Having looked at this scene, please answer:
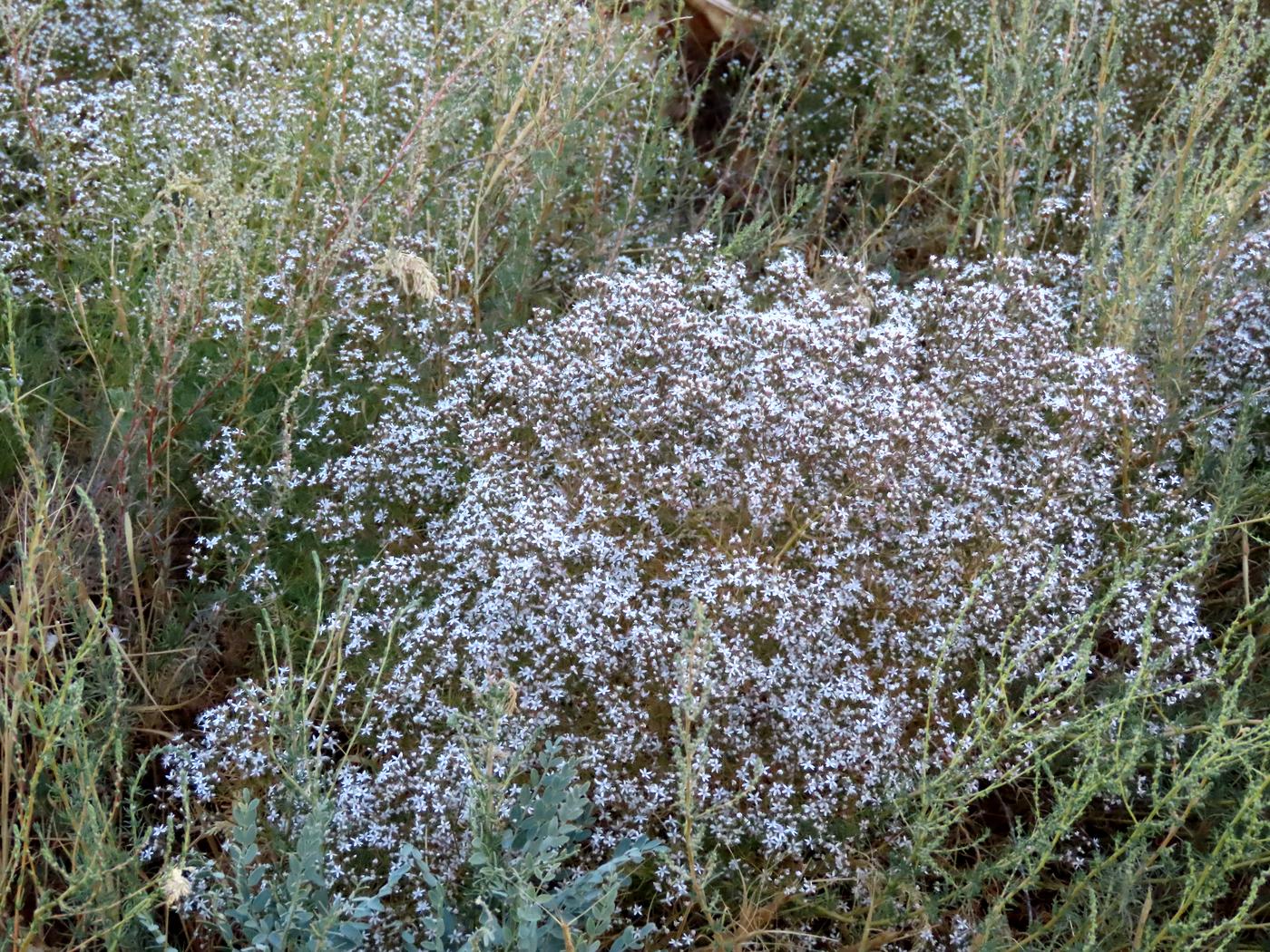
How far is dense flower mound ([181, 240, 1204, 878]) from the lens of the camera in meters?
2.65

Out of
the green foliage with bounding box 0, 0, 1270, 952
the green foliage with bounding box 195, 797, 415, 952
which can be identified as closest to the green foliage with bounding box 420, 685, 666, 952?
the green foliage with bounding box 0, 0, 1270, 952

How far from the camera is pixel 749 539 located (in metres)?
2.83

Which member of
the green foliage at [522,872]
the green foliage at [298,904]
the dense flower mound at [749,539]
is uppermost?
the dense flower mound at [749,539]

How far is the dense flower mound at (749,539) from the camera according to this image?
8.70 ft

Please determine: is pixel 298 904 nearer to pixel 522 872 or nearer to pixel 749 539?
pixel 522 872

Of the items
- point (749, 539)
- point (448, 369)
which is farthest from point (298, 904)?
point (448, 369)

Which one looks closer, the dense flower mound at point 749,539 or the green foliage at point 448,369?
the green foliage at point 448,369

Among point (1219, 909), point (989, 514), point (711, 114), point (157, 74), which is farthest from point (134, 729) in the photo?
point (711, 114)

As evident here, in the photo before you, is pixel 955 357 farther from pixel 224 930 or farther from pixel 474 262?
pixel 224 930

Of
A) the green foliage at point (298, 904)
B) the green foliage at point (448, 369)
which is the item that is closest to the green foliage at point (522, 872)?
the green foliage at point (448, 369)

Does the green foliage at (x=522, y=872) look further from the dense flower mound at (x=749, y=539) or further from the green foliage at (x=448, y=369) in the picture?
the dense flower mound at (x=749, y=539)

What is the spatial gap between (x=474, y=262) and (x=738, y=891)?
1.93 m

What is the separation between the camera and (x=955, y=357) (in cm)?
327

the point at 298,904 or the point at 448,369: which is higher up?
the point at 448,369
